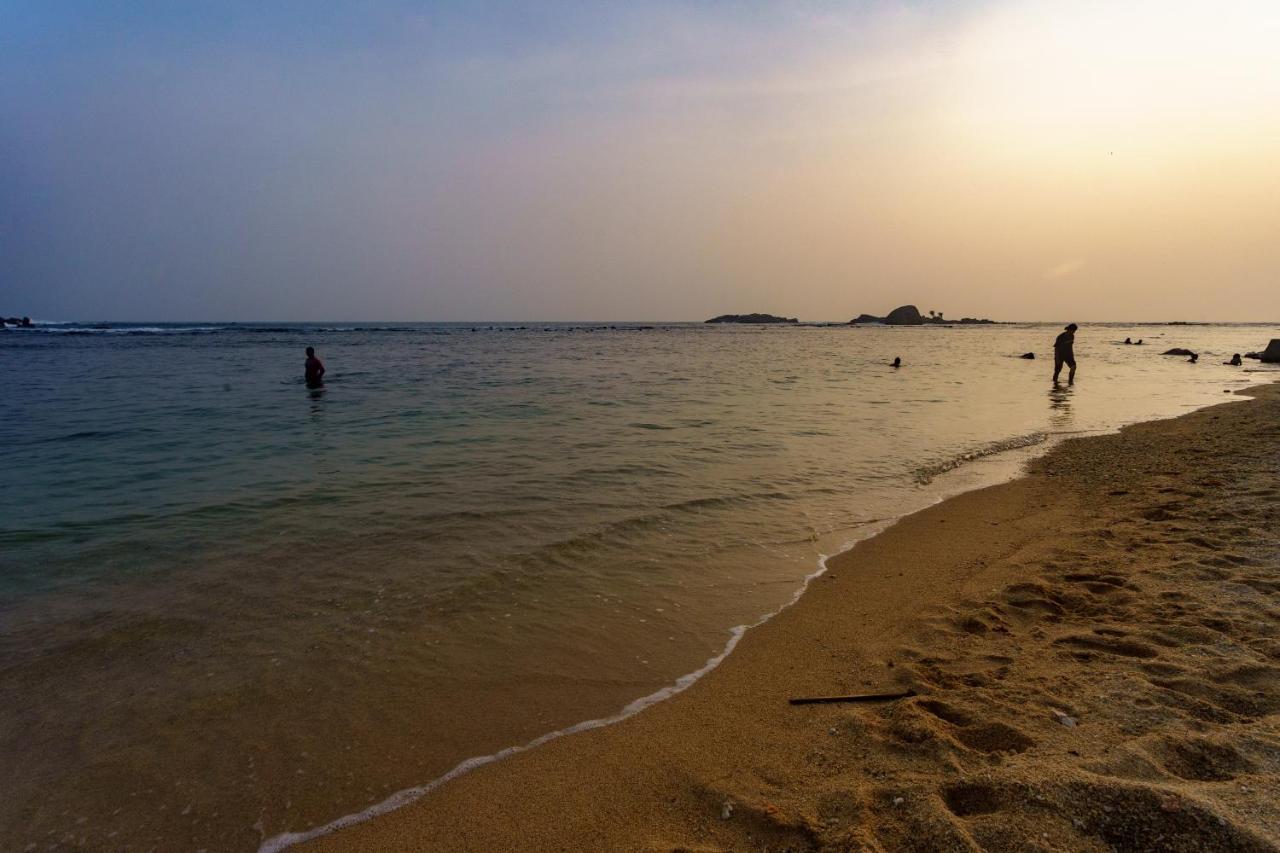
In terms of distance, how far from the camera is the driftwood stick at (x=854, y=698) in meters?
3.70

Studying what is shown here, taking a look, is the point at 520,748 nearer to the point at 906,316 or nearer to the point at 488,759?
the point at 488,759

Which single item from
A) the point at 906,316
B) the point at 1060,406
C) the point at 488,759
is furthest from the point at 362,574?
the point at 906,316

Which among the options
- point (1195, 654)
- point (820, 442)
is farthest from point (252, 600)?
point (820, 442)

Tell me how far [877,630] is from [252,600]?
514 centimetres

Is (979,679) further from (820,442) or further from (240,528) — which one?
(820,442)

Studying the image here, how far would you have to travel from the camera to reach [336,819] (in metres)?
2.98

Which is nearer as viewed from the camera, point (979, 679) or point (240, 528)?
point (979, 679)

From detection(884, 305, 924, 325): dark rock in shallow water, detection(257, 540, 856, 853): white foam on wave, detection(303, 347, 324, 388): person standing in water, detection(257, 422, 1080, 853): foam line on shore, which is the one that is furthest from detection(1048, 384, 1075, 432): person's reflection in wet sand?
detection(884, 305, 924, 325): dark rock in shallow water

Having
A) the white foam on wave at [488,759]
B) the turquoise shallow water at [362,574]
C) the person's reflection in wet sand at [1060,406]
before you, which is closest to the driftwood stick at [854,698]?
the white foam on wave at [488,759]

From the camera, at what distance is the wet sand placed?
248 cm

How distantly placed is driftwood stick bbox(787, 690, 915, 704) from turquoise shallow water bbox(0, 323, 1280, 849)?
892 millimetres

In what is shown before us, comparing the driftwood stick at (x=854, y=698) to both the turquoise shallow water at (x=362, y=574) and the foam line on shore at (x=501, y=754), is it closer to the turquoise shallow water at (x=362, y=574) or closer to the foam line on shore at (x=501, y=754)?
the foam line on shore at (x=501, y=754)

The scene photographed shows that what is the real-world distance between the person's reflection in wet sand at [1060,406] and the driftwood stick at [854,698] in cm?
1295

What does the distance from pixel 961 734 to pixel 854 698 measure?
0.66 metres
